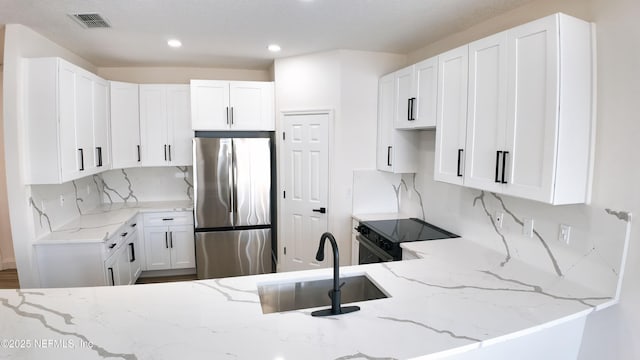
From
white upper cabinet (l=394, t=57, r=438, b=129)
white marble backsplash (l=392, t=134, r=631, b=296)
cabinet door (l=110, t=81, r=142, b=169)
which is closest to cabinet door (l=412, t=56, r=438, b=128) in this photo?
white upper cabinet (l=394, t=57, r=438, b=129)

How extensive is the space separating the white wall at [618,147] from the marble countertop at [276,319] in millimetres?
180

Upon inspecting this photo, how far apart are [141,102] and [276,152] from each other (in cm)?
176

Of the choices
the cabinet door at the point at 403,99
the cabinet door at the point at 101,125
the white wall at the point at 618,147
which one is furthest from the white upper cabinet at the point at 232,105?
the white wall at the point at 618,147

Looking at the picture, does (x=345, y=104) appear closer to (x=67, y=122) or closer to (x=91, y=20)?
(x=91, y=20)

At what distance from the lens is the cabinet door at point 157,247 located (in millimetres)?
4191

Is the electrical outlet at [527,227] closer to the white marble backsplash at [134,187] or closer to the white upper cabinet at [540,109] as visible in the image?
the white upper cabinet at [540,109]

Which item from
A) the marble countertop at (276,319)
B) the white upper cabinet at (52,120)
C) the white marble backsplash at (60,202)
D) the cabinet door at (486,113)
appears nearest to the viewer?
the marble countertop at (276,319)

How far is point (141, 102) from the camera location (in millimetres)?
4188

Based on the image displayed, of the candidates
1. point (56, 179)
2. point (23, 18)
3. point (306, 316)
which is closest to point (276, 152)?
point (56, 179)

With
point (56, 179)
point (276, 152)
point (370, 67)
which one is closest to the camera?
point (56, 179)

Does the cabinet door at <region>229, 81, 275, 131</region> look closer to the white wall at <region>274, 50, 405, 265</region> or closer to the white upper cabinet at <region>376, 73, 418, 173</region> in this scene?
the white wall at <region>274, 50, 405, 265</region>

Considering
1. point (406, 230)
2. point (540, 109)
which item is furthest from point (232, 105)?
point (540, 109)

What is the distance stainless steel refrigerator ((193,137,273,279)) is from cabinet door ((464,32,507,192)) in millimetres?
2381

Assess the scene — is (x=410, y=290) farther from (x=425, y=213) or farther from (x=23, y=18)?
(x=23, y=18)
